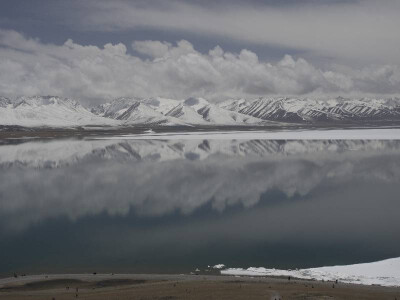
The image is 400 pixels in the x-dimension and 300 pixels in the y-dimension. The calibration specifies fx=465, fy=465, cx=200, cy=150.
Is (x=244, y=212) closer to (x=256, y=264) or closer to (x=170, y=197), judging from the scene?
(x=170, y=197)

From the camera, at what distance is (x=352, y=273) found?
29953mm

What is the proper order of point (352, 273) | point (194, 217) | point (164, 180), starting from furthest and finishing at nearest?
point (164, 180), point (194, 217), point (352, 273)

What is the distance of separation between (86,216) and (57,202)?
885 centimetres

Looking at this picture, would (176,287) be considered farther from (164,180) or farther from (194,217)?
(164,180)

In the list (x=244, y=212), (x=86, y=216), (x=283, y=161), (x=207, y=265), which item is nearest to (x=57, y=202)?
(x=86, y=216)

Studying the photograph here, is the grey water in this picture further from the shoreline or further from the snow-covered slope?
the shoreline

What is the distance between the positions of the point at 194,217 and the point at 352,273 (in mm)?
18780

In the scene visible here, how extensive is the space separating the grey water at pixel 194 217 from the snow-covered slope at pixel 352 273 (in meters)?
1.31

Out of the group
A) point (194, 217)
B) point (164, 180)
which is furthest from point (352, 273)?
point (164, 180)

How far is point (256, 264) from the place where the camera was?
105 ft

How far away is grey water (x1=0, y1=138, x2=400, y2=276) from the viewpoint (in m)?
33.7

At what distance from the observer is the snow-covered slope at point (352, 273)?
2877 centimetres

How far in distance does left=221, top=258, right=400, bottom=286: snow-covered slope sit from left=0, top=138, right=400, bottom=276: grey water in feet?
4.29

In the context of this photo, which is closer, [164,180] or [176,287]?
[176,287]
